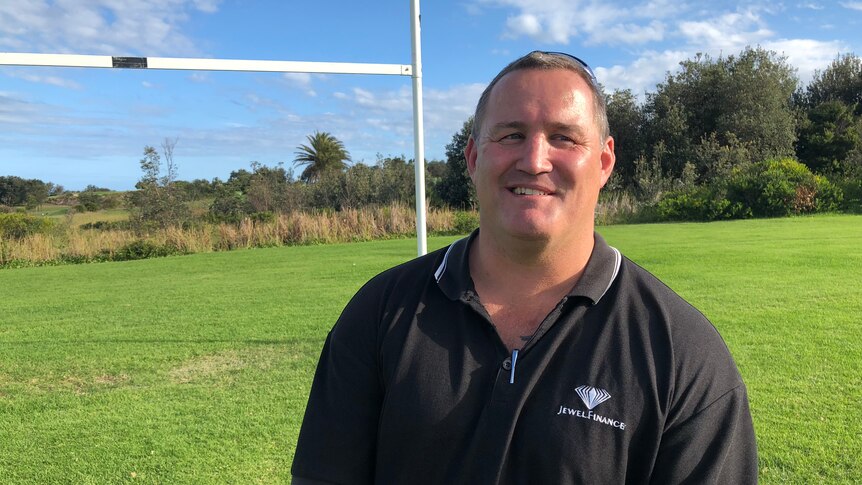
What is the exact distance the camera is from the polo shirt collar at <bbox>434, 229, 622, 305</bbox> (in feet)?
5.61

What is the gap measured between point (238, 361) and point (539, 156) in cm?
497

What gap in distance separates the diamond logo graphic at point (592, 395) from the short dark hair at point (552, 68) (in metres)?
0.76

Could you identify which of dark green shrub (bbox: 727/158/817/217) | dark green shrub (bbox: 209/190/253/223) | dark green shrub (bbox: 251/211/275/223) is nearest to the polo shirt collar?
dark green shrub (bbox: 251/211/275/223)

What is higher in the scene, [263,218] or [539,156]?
[539,156]

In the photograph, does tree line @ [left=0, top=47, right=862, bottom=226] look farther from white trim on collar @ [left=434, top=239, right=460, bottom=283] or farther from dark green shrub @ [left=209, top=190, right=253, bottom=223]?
white trim on collar @ [left=434, top=239, right=460, bottom=283]

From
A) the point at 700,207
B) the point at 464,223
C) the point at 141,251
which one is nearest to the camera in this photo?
the point at 141,251

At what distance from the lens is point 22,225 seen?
69.8 feet

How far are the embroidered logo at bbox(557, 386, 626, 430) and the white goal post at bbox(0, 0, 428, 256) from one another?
129 inches

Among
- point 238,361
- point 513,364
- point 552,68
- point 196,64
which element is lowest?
point 238,361

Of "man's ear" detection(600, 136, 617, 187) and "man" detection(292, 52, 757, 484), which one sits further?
"man's ear" detection(600, 136, 617, 187)

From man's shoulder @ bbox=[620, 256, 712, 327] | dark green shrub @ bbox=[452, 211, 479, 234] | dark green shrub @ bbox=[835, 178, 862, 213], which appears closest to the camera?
man's shoulder @ bbox=[620, 256, 712, 327]

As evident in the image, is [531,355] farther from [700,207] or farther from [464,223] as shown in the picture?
[700,207]

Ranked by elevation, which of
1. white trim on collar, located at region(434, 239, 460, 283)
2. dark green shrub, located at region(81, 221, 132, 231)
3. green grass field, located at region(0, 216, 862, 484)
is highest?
white trim on collar, located at region(434, 239, 460, 283)

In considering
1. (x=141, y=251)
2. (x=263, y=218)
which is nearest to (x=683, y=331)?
(x=141, y=251)
